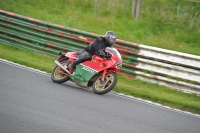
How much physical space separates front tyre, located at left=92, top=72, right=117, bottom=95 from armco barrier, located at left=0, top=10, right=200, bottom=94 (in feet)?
7.87

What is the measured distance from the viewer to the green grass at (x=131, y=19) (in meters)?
15.9

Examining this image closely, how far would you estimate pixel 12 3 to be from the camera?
1970cm

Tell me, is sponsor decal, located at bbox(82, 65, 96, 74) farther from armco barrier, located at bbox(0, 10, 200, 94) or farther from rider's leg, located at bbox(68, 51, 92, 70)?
armco barrier, located at bbox(0, 10, 200, 94)

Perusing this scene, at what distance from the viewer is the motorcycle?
35.2 feet

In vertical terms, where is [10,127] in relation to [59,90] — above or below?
above

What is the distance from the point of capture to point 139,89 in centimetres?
1204

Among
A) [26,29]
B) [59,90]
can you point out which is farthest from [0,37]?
[59,90]

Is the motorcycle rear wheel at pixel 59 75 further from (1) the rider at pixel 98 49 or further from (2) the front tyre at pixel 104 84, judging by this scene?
(2) the front tyre at pixel 104 84

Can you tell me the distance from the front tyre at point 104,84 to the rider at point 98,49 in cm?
50

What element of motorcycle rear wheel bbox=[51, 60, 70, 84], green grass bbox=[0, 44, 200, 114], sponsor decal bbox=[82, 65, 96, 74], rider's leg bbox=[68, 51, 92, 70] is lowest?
green grass bbox=[0, 44, 200, 114]

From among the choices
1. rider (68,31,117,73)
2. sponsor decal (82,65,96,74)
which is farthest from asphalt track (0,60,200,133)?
rider (68,31,117,73)

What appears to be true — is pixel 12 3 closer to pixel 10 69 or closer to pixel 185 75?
pixel 10 69

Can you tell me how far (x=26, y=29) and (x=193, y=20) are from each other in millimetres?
6231

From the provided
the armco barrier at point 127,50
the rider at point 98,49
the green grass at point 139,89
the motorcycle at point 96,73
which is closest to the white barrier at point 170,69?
the armco barrier at point 127,50
